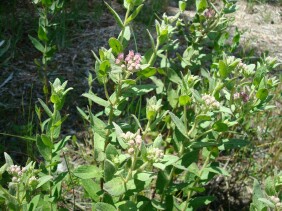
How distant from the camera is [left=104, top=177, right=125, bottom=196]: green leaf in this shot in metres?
1.60

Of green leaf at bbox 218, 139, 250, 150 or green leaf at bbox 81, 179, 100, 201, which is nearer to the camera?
green leaf at bbox 81, 179, 100, 201

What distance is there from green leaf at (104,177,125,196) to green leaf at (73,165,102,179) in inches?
6.8

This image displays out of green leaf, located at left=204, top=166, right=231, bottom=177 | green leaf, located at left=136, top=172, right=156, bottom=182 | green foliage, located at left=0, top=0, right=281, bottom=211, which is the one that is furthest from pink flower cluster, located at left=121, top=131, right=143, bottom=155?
green leaf, located at left=204, top=166, right=231, bottom=177

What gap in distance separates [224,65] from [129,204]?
2.32 ft

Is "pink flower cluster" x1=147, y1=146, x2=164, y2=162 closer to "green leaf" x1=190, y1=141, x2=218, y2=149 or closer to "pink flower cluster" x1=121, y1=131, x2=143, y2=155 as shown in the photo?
"pink flower cluster" x1=121, y1=131, x2=143, y2=155

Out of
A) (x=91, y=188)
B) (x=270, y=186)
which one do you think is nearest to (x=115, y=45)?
(x=91, y=188)

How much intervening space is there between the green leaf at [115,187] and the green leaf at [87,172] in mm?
173

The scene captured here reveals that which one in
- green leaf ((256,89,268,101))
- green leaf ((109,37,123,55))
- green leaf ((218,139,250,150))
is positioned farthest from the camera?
green leaf ((218,139,250,150))

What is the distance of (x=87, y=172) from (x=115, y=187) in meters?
0.22

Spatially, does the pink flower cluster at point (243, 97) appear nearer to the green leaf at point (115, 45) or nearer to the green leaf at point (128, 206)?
the green leaf at point (115, 45)

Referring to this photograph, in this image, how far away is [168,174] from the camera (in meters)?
2.01

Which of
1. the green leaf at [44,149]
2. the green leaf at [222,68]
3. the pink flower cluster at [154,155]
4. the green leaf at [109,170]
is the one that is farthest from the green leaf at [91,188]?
the green leaf at [222,68]

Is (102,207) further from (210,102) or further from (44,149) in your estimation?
(210,102)

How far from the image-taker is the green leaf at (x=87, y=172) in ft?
5.79
